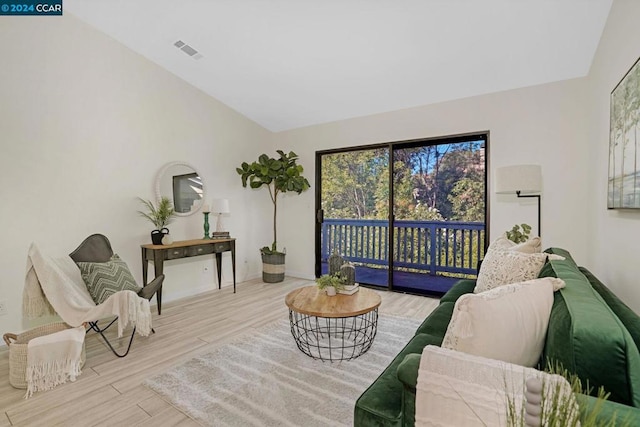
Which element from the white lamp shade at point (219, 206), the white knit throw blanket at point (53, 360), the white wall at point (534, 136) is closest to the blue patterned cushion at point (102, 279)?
the white knit throw blanket at point (53, 360)

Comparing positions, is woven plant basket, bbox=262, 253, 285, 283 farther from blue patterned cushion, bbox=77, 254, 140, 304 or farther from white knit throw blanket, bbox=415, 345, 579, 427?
white knit throw blanket, bbox=415, 345, 579, 427

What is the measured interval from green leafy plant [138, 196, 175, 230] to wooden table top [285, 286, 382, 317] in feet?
6.92

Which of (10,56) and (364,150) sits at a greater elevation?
(10,56)

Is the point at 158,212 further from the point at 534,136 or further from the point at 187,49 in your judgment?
the point at 534,136

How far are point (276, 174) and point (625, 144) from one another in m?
3.98

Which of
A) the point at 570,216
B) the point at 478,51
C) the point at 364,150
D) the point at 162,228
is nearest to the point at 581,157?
the point at 570,216

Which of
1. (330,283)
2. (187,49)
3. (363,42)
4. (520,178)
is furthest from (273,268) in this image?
(520,178)

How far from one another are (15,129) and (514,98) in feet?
16.3

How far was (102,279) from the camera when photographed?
2.71 m

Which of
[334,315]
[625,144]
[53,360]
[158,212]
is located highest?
[625,144]

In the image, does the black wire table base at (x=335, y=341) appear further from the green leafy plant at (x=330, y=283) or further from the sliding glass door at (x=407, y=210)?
the sliding glass door at (x=407, y=210)

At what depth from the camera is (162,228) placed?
12.5 feet

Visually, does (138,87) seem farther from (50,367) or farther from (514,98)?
(514,98)

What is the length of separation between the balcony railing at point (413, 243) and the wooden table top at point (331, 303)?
5.31 feet
